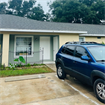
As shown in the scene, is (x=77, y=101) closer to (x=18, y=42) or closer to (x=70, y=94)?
(x=70, y=94)

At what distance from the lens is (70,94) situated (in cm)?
381

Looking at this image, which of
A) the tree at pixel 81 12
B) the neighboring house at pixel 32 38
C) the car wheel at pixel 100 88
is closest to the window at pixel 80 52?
the car wheel at pixel 100 88

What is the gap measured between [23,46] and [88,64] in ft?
22.9

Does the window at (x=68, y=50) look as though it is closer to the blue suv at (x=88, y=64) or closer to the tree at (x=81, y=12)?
the blue suv at (x=88, y=64)

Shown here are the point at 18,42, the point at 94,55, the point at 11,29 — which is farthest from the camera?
the point at 18,42

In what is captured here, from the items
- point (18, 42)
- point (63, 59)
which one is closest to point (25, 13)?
point (18, 42)

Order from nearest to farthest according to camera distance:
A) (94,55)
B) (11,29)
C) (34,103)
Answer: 1. (34,103)
2. (94,55)
3. (11,29)

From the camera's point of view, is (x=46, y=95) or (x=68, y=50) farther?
(x=68, y=50)

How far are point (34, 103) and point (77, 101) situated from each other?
53.5 inches

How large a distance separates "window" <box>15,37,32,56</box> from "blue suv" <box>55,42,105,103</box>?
16.4 ft

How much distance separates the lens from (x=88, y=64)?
3.57 meters

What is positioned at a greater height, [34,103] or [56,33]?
[56,33]

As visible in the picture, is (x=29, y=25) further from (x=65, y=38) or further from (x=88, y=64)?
(x=88, y=64)

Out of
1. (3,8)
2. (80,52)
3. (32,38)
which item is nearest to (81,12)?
(32,38)
